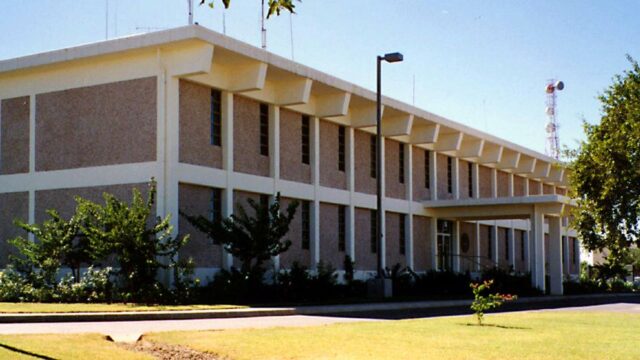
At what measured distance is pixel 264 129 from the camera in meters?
31.7

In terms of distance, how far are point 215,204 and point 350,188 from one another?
875 cm

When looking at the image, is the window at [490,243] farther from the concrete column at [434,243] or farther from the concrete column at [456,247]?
the concrete column at [434,243]

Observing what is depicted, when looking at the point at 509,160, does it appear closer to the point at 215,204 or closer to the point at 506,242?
the point at 506,242

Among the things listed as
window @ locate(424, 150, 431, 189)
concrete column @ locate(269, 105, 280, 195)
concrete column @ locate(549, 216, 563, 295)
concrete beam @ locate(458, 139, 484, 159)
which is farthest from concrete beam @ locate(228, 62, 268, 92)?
concrete beam @ locate(458, 139, 484, 159)

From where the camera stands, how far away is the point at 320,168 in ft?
114

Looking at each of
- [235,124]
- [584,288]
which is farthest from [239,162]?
[584,288]

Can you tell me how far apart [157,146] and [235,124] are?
383 cm

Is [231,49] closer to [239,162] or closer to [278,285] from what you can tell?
[239,162]

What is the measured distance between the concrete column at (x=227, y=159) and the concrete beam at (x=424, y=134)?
14.4m

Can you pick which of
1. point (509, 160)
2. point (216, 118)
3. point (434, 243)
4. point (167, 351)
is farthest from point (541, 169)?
point (167, 351)

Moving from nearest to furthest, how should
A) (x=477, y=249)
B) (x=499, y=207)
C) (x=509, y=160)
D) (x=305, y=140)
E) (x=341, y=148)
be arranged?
(x=305, y=140)
(x=341, y=148)
(x=499, y=207)
(x=477, y=249)
(x=509, y=160)

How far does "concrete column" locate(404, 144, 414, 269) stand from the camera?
135ft

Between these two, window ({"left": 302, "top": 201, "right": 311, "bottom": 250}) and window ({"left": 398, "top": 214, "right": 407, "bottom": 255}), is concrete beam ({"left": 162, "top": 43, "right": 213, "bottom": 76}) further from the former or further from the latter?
window ({"left": 398, "top": 214, "right": 407, "bottom": 255})

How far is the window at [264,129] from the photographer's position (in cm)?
3155
